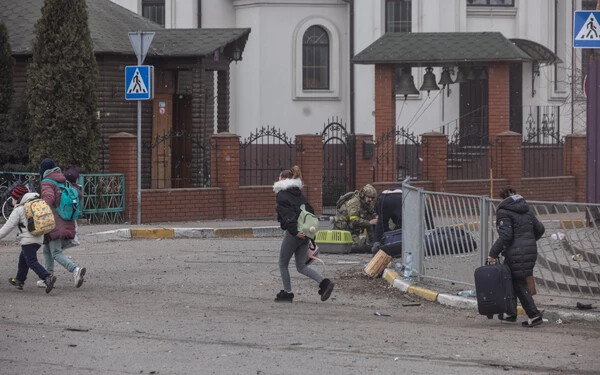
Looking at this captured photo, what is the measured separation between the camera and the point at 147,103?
28.3 metres

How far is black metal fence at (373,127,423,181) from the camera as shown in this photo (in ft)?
89.9

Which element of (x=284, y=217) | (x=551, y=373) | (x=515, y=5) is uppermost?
(x=515, y=5)

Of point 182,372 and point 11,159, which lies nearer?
point 182,372

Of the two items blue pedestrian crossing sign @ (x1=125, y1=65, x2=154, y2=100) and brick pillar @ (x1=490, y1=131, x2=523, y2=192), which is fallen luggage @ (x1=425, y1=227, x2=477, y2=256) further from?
brick pillar @ (x1=490, y1=131, x2=523, y2=192)

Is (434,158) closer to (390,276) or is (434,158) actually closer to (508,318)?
(390,276)

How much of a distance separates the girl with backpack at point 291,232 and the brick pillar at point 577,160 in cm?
1732

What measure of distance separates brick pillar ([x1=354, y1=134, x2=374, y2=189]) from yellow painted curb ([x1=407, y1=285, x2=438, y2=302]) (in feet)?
40.9

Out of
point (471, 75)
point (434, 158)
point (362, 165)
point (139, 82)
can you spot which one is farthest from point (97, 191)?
point (471, 75)

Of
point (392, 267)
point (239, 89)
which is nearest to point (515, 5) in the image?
point (239, 89)

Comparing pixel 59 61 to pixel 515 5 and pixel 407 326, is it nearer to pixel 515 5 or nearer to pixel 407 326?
pixel 407 326

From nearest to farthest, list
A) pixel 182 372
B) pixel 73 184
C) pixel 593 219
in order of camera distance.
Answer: pixel 182 372 → pixel 593 219 → pixel 73 184

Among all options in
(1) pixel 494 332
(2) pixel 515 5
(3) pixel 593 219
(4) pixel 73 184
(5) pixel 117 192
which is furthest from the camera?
(2) pixel 515 5

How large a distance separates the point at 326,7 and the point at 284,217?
23.3 meters

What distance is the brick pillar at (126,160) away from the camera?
23.8 meters
